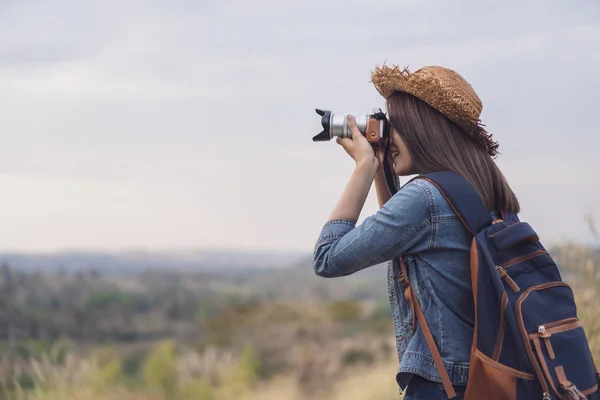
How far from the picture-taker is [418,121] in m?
2.32

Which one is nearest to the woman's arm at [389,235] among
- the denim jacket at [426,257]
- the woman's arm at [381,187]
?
the denim jacket at [426,257]

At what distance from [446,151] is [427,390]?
25.0 inches

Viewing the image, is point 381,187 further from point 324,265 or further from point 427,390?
point 427,390

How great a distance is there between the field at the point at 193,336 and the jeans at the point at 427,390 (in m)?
2.57

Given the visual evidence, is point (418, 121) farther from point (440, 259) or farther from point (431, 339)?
point (431, 339)

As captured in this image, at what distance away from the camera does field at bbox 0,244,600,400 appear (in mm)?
6816

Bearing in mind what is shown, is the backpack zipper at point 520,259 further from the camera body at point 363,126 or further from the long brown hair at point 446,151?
the camera body at point 363,126

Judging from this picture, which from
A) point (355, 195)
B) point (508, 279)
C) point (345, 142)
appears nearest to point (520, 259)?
point (508, 279)

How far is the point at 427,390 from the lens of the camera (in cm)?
220

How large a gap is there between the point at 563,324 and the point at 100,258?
2764cm

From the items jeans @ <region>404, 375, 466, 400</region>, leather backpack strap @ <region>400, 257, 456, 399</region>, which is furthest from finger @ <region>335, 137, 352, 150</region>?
jeans @ <region>404, 375, 466, 400</region>

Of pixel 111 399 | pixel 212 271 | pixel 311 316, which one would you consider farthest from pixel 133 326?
pixel 212 271

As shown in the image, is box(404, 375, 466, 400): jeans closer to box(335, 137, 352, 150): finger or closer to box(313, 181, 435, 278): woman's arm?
box(313, 181, 435, 278): woman's arm

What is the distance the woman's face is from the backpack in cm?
12
